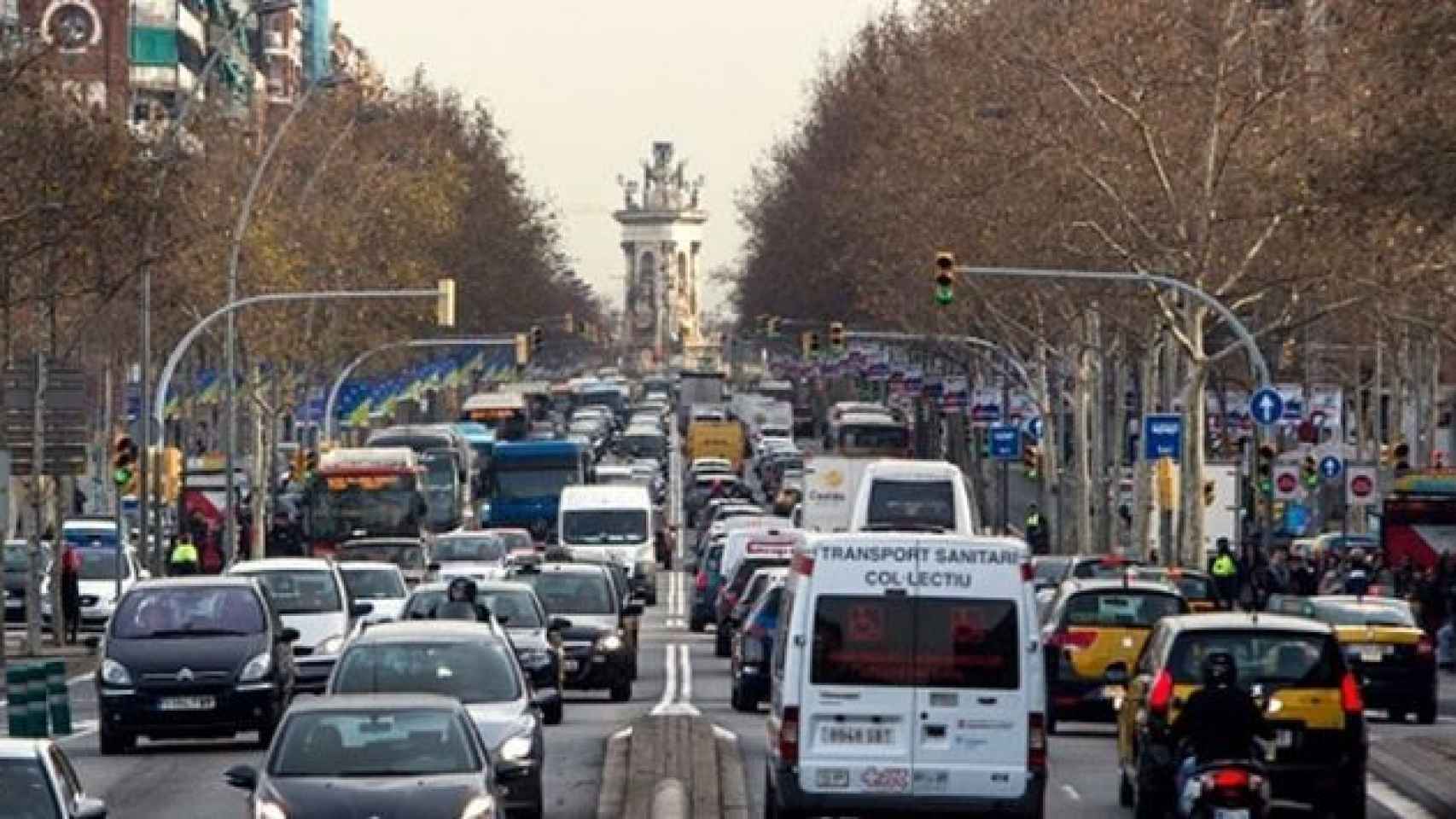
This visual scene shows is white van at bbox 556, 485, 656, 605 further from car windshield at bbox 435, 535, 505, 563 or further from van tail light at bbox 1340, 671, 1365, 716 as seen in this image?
van tail light at bbox 1340, 671, 1365, 716

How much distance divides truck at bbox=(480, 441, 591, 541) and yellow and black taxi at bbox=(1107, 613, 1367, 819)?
2645 inches

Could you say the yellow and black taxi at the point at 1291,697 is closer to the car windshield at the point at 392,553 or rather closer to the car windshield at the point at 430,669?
the car windshield at the point at 430,669

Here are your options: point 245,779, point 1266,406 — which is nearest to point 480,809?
point 245,779

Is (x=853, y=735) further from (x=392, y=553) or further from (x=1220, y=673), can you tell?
(x=392, y=553)

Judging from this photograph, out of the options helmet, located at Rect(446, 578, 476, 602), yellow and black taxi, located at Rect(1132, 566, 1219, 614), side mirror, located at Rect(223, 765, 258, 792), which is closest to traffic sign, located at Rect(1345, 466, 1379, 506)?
yellow and black taxi, located at Rect(1132, 566, 1219, 614)

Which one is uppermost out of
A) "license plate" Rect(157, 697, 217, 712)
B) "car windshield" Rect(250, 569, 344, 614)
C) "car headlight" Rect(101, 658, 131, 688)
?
"car windshield" Rect(250, 569, 344, 614)

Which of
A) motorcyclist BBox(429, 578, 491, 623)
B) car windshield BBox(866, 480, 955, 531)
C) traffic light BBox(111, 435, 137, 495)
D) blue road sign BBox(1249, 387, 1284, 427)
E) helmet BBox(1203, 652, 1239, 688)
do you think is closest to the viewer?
helmet BBox(1203, 652, 1239, 688)

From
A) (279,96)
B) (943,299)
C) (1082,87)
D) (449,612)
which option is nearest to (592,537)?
(1082,87)

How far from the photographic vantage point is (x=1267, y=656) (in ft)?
92.3

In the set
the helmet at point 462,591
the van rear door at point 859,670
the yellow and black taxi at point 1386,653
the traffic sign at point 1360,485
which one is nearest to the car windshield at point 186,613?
the helmet at point 462,591

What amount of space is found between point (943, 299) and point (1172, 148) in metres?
13.6

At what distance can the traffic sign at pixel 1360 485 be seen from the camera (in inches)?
2657

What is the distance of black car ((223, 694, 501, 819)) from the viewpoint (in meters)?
22.5

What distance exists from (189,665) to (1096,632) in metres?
8.65
